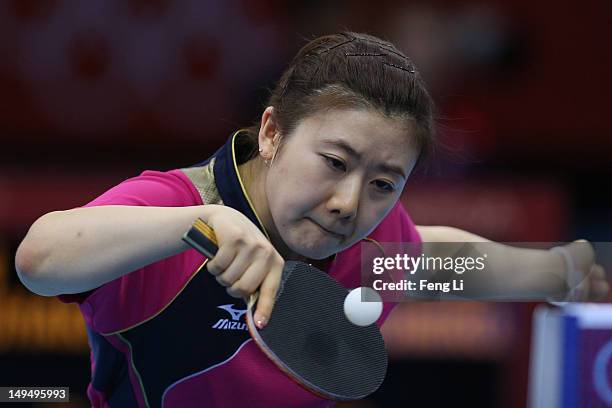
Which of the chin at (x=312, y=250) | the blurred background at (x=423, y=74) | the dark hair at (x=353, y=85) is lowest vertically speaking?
the chin at (x=312, y=250)

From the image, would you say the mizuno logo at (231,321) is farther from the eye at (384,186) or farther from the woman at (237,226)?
the eye at (384,186)

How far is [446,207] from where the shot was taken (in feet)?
19.5

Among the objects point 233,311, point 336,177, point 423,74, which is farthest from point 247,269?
point 423,74

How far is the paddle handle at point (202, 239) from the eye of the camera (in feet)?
6.59

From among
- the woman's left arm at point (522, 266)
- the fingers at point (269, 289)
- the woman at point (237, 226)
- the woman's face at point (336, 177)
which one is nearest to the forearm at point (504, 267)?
the woman's left arm at point (522, 266)

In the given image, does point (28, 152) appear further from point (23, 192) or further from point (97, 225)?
point (97, 225)

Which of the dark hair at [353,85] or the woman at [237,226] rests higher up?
the dark hair at [353,85]

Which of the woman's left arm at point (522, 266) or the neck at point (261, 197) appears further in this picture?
the woman's left arm at point (522, 266)

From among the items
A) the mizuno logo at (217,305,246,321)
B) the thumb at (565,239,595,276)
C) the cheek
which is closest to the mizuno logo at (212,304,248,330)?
the mizuno logo at (217,305,246,321)

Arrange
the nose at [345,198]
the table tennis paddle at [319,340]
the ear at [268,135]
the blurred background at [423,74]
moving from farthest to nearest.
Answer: the blurred background at [423,74] → the ear at [268,135] → the nose at [345,198] → the table tennis paddle at [319,340]

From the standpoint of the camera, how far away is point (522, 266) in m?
3.06

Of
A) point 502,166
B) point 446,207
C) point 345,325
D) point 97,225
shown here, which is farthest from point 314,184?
point 502,166

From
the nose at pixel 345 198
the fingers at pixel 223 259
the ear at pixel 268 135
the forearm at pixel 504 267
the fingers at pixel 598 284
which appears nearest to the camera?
the fingers at pixel 223 259

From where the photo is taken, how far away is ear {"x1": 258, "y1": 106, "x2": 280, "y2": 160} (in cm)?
251
